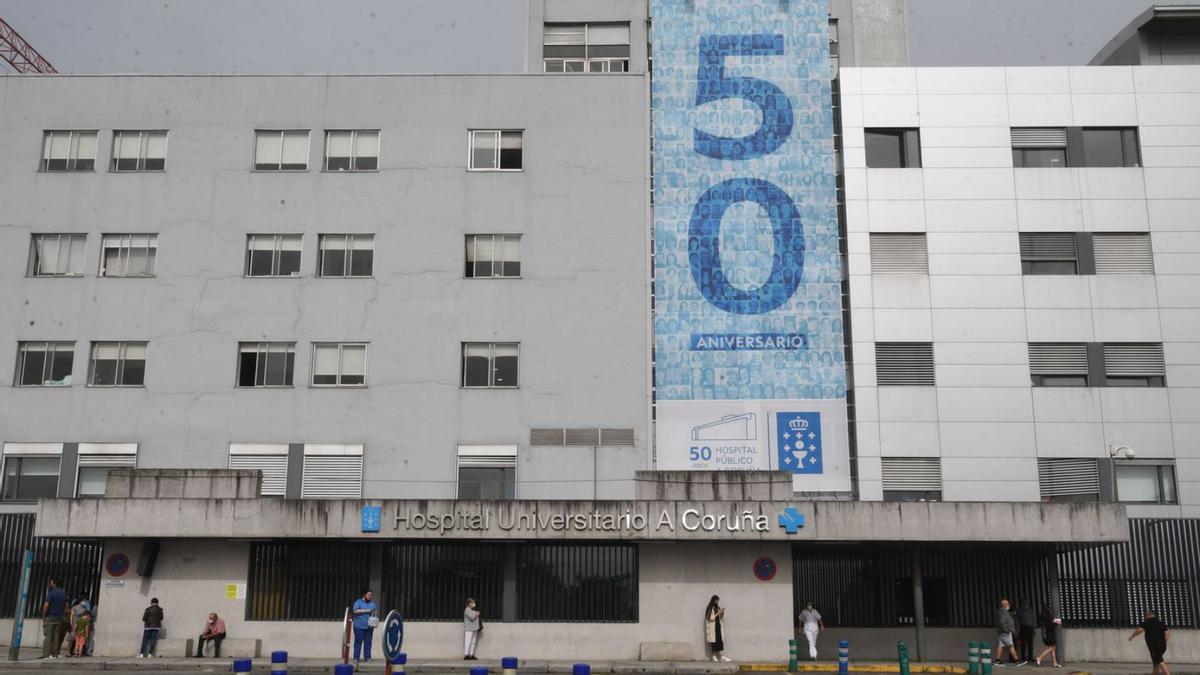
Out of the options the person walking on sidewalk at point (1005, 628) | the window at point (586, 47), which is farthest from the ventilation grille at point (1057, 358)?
the window at point (586, 47)

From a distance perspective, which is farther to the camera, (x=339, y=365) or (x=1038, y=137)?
(x=1038, y=137)

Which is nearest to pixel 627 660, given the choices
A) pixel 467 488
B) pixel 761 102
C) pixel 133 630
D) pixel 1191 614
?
pixel 467 488

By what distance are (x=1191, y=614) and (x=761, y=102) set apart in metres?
22.7

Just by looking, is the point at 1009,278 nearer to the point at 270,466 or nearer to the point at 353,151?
the point at 353,151

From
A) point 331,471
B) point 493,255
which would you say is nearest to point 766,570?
point 493,255

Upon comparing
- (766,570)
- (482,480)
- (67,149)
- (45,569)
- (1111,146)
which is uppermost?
(1111,146)

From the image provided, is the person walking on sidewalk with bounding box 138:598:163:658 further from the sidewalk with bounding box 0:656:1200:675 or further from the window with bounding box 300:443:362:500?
the window with bounding box 300:443:362:500

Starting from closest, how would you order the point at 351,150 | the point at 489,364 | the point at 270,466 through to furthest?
the point at 270,466, the point at 489,364, the point at 351,150

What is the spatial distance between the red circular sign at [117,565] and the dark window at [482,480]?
1112 cm

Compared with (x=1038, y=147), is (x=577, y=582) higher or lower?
lower

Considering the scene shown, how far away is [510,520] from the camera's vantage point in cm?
3081

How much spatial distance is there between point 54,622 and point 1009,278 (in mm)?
32793

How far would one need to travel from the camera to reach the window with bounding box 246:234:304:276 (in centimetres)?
4103

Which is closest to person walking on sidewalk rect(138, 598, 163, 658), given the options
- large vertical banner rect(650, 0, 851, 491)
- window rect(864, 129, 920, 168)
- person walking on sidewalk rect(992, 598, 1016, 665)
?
large vertical banner rect(650, 0, 851, 491)
